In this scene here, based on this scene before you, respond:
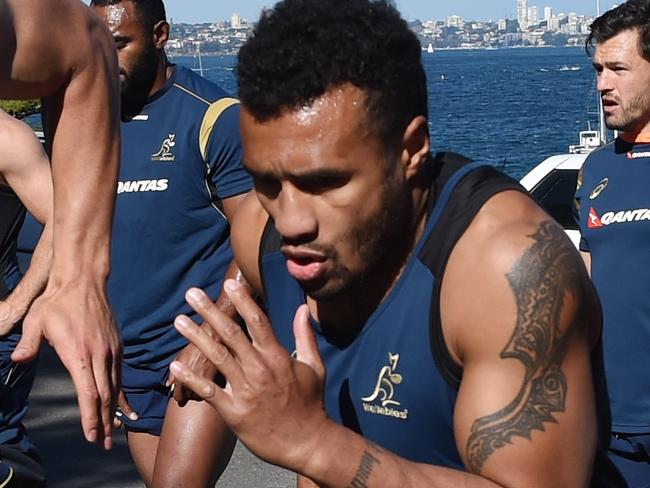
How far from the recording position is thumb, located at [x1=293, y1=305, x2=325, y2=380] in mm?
2752

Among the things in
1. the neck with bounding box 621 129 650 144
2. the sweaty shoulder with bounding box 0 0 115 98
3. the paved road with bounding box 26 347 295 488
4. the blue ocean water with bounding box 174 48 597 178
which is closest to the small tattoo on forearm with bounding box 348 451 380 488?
the blue ocean water with bounding box 174 48 597 178

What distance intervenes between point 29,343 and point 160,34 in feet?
10.7

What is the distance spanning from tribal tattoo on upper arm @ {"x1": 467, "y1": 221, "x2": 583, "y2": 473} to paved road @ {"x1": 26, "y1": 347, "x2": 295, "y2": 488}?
169 inches

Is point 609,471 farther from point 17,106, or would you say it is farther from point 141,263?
point 17,106

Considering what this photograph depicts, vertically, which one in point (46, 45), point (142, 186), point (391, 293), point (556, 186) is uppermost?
point (46, 45)

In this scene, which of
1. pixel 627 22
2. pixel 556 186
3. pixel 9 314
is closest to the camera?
pixel 9 314

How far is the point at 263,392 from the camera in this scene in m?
2.66

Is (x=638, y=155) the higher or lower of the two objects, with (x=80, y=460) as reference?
higher

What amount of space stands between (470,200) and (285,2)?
22.1 inches

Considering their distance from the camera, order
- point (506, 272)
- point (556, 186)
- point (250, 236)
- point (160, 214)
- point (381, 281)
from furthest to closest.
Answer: point (556, 186) < point (160, 214) < point (250, 236) < point (381, 281) < point (506, 272)

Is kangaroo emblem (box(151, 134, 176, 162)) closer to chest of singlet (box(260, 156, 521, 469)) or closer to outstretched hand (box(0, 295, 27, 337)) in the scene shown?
outstretched hand (box(0, 295, 27, 337))

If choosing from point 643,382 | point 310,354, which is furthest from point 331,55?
point 643,382

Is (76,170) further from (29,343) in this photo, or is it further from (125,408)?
(125,408)

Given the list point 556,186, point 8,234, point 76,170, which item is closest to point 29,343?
point 76,170
